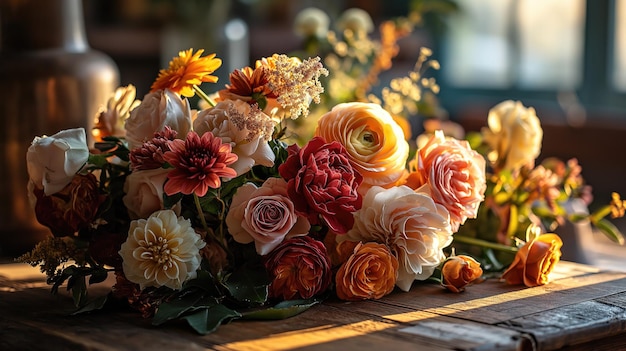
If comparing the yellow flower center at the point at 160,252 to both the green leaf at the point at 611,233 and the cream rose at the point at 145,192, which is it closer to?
the cream rose at the point at 145,192

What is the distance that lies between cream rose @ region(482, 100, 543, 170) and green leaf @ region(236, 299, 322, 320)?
0.45 metres

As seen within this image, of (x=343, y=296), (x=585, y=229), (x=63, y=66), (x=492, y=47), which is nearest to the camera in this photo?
(x=343, y=296)

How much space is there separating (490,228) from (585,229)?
336 mm

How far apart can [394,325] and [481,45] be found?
4.10m

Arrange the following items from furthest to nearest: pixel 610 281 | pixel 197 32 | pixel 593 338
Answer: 1. pixel 197 32
2. pixel 610 281
3. pixel 593 338

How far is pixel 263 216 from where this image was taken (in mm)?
991

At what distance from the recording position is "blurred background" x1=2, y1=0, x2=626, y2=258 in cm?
412

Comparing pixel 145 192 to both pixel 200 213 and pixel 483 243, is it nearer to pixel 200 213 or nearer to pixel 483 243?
pixel 200 213

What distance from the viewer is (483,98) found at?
482cm

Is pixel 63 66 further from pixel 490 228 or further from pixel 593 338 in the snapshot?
pixel 593 338

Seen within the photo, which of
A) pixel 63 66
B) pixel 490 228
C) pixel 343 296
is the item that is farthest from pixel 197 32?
pixel 343 296

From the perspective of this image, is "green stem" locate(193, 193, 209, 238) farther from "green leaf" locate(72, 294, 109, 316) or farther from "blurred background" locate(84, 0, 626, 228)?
"blurred background" locate(84, 0, 626, 228)

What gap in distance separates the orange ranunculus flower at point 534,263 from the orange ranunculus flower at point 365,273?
6.9 inches

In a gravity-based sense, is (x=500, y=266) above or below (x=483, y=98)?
below
